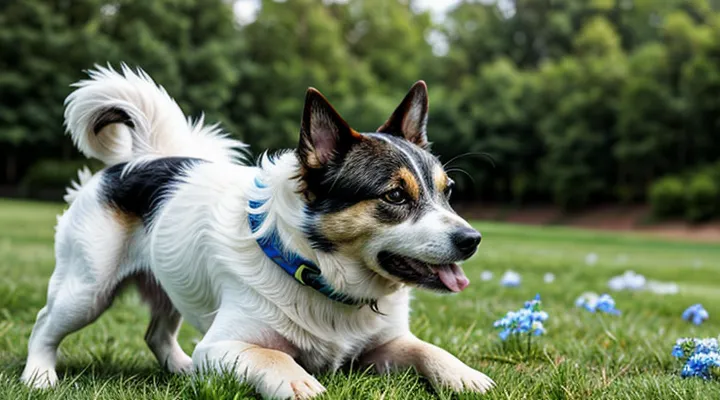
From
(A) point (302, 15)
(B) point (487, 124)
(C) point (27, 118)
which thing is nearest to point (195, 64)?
(C) point (27, 118)

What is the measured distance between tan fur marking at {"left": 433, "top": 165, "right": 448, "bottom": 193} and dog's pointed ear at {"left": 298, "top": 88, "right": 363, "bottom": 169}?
1.21 ft

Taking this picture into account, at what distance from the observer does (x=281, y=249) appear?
316cm

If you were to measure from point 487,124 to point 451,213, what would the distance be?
41135 millimetres

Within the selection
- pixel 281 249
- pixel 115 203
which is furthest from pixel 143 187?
pixel 281 249

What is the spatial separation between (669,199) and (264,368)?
32953 mm

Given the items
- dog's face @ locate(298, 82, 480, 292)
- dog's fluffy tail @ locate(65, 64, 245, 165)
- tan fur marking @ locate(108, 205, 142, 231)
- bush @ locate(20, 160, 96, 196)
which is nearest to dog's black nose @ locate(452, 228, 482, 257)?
dog's face @ locate(298, 82, 480, 292)

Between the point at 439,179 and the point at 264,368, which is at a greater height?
the point at 439,179

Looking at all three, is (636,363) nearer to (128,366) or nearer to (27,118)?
(128,366)

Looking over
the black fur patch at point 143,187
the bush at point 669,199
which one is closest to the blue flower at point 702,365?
the black fur patch at point 143,187

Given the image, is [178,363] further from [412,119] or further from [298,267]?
[412,119]

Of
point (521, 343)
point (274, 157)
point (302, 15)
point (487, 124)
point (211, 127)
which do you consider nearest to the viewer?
point (274, 157)

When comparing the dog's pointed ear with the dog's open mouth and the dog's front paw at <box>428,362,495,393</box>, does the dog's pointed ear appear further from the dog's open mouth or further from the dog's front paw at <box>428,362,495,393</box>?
the dog's front paw at <box>428,362,495,393</box>

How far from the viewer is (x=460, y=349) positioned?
414cm

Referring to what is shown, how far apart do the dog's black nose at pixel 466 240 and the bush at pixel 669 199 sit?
1275 inches
